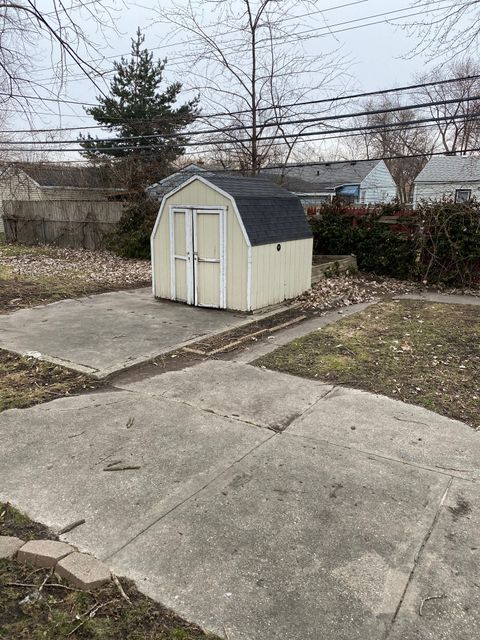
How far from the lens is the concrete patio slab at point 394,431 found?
3.48 m

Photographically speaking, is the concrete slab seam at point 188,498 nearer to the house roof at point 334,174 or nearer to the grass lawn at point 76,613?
the grass lawn at point 76,613

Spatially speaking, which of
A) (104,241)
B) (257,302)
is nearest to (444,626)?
(257,302)

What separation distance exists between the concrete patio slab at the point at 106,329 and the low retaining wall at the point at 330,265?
3.46 metres

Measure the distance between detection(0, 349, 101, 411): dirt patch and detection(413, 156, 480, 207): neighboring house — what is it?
22827 millimetres

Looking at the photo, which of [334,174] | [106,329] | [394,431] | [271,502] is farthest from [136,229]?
[334,174]

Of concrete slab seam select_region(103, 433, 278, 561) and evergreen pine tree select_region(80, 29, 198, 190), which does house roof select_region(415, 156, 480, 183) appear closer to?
evergreen pine tree select_region(80, 29, 198, 190)

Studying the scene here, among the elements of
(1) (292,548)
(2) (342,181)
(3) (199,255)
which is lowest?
(1) (292,548)

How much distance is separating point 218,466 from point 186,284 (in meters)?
5.49

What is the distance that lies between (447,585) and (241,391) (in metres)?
2.76

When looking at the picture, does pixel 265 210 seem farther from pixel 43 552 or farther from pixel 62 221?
pixel 62 221

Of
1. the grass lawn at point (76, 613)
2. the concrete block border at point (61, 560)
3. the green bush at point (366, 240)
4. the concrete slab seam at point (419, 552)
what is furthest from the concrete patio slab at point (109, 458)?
the green bush at point (366, 240)

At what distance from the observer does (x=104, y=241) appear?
1731 cm

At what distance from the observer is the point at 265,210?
325 inches

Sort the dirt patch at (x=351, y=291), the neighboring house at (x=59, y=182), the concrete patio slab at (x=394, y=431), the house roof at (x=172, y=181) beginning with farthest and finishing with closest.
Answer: the house roof at (x=172, y=181), the neighboring house at (x=59, y=182), the dirt patch at (x=351, y=291), the concrete patio slab at (x=394, y=431)
